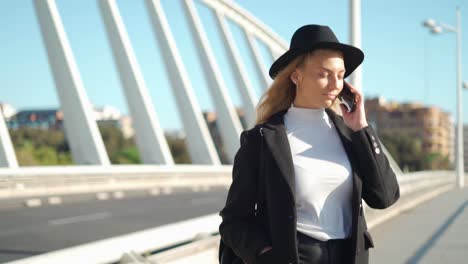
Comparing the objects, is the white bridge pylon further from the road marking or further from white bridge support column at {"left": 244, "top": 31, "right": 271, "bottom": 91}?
the road marking

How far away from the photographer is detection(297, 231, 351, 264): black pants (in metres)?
2.22

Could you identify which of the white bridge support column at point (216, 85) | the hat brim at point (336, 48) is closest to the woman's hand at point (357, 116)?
the hat brim at point (336, 48)

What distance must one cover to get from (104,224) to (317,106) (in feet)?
29.9

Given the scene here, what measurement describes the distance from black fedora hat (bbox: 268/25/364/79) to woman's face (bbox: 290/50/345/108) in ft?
0.12

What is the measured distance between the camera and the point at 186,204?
51.0 feet

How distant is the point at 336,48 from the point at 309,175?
18.2 inches

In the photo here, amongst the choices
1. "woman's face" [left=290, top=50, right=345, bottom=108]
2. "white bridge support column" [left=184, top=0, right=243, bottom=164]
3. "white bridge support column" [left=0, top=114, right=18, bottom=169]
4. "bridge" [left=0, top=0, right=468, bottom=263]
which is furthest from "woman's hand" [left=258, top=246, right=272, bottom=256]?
"white bridge support column" [left=184, top=0, right=243, bottom=164]

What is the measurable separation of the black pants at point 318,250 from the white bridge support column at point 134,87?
55.3 ft

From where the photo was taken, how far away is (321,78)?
7.59 ft

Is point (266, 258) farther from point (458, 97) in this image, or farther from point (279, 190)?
point (458, 97)

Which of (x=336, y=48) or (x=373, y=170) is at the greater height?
(x=336, y=48)

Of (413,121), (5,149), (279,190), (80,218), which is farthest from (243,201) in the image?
(413,121)

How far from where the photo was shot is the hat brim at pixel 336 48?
2.33m

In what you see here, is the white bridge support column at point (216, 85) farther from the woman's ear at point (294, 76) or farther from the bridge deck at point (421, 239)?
the woman's ear at point (294, 76)
